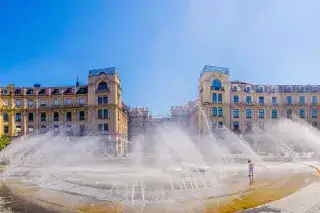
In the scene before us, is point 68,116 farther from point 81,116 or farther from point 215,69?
point 215,69

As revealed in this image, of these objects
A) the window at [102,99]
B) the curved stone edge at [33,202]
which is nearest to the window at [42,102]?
the window at [102,99]

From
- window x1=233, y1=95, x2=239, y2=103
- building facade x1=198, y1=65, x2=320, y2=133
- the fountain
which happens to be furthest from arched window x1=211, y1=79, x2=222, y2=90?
the fountain

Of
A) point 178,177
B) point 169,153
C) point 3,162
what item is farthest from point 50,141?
point 178,177

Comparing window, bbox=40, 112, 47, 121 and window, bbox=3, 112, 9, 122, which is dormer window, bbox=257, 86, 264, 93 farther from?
window, bbox=3, 112, 9, 122

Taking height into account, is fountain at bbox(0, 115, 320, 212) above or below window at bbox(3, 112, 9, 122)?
below

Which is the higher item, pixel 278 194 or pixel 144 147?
pixel 278 194

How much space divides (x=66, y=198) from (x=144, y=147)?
79.8 meters

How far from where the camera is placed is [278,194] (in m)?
19.5

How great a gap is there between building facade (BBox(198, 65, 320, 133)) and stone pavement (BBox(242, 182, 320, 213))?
186 feet

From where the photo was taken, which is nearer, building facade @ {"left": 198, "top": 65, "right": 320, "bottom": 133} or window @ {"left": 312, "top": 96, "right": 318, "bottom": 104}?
building facade @ {"left": 198, "top": 65, "right": 320, "bottom": 133}

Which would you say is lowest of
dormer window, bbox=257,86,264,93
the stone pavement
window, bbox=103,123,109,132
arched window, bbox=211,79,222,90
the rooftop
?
the stone pavement

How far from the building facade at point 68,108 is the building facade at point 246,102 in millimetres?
23510

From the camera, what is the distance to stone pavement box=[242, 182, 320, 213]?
1539 cm

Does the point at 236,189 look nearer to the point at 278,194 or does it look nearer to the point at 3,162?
the point at 278,194
